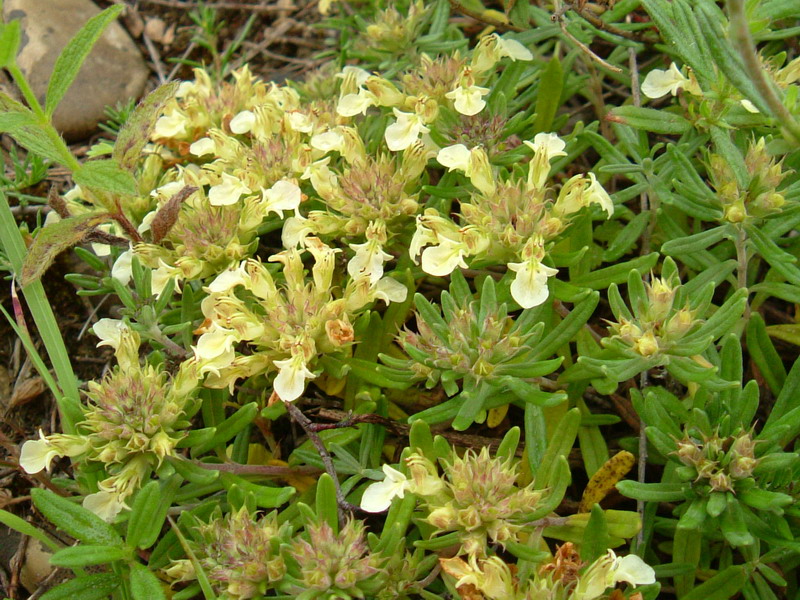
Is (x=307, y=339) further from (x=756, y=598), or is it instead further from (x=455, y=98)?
(x=756, y=598)

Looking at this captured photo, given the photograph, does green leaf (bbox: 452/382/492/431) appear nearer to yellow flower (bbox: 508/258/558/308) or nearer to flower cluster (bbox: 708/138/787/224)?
yellow flower (bbox: 508/258/558/308)

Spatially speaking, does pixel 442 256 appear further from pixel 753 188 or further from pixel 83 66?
pixel 83 66

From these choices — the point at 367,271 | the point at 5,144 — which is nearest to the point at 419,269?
the point at 367,271

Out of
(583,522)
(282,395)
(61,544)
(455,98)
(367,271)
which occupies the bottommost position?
(61,544)

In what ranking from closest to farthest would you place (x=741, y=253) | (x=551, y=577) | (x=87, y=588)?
(x=551, y=577) < (x=87, y=588) < (x=741, y=253)

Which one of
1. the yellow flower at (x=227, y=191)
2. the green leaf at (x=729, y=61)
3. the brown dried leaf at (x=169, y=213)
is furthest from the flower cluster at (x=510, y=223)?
the brown dried leaf at (x=169, y=213)

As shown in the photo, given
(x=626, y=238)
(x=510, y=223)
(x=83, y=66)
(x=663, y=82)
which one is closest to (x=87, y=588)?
(x=510, y=223)
